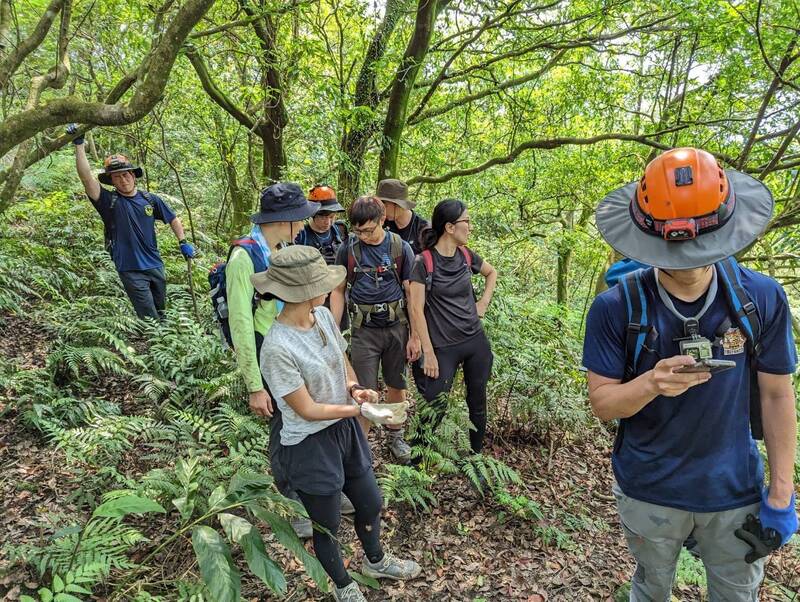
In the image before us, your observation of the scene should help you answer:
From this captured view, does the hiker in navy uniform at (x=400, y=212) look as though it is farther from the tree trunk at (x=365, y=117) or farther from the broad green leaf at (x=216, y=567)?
the broad green leaf at (x=216, y=567)

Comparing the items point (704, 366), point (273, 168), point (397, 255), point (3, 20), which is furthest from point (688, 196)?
point (273, 168)

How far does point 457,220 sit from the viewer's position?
393cm

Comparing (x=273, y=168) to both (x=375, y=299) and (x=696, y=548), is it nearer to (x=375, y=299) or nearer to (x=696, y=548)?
(x=375, y=299)

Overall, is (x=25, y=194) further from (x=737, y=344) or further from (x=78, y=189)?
(x=737, y=344)

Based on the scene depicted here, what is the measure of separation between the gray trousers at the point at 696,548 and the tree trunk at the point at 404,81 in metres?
6.02

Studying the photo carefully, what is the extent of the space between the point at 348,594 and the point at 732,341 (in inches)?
104

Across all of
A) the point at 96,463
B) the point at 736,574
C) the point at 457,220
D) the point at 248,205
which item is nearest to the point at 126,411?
the point at 96,463

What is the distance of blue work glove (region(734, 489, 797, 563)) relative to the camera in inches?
73.3

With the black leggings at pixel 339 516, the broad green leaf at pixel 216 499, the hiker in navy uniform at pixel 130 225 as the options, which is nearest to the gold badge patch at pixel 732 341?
the black leggings at pixel 339 516

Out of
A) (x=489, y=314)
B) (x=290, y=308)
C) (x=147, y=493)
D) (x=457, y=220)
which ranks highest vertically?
(x=457, y=220)

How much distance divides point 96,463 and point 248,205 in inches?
301

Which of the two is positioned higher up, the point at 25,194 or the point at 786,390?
the point at 25,194

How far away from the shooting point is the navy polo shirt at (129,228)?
18.7ft

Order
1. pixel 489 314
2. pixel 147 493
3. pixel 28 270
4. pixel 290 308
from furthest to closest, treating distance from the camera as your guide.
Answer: pixel 28 270, pixel 489 314, pixel 147 493, pixel 290 308
